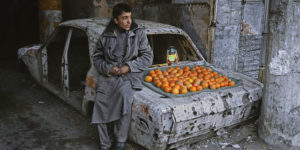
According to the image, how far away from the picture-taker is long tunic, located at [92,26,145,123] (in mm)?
3580

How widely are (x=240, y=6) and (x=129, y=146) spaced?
12.9 ft

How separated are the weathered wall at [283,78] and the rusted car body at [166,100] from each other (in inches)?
11.0

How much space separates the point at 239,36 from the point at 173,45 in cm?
201

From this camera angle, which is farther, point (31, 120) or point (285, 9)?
point (31, 120)

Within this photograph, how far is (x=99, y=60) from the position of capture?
12.2ft

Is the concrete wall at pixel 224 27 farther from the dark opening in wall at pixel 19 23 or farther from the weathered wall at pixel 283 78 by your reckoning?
the dark opening in wall at pixel 19 23

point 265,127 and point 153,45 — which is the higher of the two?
point 153,45

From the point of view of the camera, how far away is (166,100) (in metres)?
3.41

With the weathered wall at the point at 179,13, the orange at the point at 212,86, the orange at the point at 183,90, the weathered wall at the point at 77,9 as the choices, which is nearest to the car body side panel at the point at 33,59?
the weathered wall at the point at 77,9

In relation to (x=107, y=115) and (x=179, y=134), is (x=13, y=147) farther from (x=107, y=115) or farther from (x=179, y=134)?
(x=179, y=134)

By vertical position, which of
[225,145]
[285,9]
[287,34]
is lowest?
[225,145]

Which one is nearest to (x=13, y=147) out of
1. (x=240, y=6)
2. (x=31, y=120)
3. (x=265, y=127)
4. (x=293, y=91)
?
(x=31, y=120)

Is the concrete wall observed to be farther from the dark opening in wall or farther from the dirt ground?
the dark opening in wall

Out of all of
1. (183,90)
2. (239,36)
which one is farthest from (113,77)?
(239,36)
